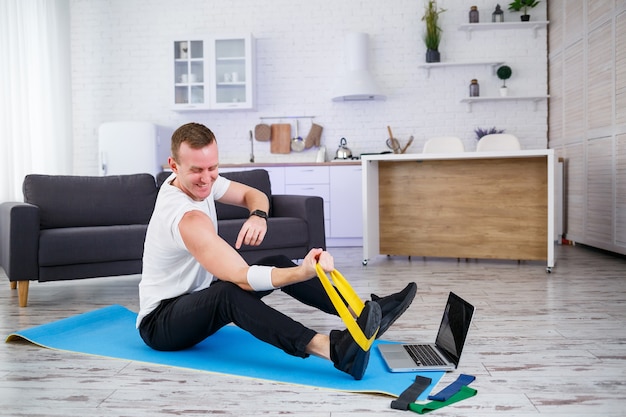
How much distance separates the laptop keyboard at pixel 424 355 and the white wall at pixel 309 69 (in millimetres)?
4659

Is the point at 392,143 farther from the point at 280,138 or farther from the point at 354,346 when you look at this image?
the point at 354,346

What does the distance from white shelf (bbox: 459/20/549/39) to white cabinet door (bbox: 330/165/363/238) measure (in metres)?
2.00

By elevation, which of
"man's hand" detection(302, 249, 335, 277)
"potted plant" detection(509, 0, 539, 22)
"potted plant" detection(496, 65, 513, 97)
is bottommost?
"man's hand" detection(302, 249, 335, 277)

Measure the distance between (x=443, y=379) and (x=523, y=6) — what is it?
5.65 meters

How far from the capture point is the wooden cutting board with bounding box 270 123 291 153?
6902 mm

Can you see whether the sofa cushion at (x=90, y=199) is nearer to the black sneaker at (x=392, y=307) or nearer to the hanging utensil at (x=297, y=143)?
the black sneaker at (x=392, y=307)

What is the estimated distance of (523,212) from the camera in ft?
15.1

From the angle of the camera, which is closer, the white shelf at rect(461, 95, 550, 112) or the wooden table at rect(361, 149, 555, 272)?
the wooden table at rect(361, 149, 555, 272)

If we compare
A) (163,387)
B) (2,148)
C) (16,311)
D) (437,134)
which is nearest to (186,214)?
(163,387)

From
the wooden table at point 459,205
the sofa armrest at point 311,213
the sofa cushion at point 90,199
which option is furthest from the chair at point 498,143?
the sofa cushion at point 90,199

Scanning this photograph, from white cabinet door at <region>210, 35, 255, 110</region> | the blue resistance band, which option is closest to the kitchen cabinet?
white cabinet door at <region>210, 35, 255, 110</region>

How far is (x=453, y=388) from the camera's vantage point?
1.89m

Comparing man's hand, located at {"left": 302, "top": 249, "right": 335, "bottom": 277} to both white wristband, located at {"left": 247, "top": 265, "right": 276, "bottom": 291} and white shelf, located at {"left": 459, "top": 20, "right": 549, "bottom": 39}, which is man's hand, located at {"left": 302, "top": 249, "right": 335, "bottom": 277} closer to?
white wristband, located at {"left": 247, "top": 265, "right": 276, "bottom": 291}

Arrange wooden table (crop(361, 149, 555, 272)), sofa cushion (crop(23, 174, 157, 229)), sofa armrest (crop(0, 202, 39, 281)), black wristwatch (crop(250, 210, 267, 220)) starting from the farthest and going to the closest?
wooden table (crop(361, 149, 555, 272)), sofa cushion (crop(23, 174, 157, 229)), sofa armrest (crop(0, 202, 39, 281)), black wristwatch (crop(250, 210, 267, 220))
